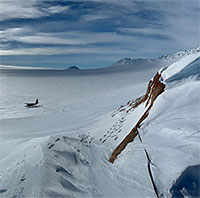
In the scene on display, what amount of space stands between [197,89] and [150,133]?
6.23 feet

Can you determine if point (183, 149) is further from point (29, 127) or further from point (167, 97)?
point (29, 127)

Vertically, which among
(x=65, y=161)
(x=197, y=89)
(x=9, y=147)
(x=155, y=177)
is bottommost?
(x=9, y=147)

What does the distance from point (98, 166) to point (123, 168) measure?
832 mm

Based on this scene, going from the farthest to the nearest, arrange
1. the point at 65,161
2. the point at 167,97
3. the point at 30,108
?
the point at 30,108, the point at 167,97, the point at 65,161

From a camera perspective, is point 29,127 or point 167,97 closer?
point 167,97

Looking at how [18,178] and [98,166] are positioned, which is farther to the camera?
[98,166]

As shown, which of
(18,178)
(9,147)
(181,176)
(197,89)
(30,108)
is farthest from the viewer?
(30,108)

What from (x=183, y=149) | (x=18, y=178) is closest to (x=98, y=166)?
(x=18, y=178)

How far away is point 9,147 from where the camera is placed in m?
6.57

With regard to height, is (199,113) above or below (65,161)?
above

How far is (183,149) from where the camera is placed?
143 inches

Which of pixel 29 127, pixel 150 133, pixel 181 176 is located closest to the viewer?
pixel 181 176

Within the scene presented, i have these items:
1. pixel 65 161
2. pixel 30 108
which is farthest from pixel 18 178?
pixel 30 108

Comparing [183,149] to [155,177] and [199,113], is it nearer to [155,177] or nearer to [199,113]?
[155,177]
